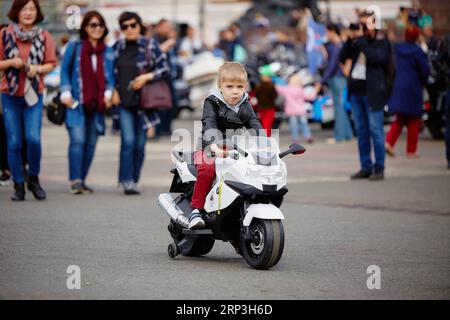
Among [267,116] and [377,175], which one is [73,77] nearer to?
[377,175]

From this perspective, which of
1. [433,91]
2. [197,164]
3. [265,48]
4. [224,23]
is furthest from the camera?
[224,23]

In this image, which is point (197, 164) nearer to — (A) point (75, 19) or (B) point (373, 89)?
(A) point (75, 19)

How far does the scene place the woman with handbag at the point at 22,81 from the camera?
1359cm

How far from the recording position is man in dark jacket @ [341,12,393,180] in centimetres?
1633

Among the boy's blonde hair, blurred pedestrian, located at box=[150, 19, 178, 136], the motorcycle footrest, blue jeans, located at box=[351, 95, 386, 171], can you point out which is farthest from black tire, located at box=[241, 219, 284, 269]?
blurred pedestrian, located at box=[150, 19, 178, 136]

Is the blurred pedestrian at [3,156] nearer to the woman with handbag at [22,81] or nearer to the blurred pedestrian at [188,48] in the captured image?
the woman with handbag at [22,81]

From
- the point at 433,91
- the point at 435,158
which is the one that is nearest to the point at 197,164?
the point at 435,158

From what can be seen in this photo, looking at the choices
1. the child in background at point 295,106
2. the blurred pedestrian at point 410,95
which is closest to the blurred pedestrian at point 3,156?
the blurred pedestrian at point 410,95

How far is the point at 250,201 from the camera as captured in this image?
920 centimetres

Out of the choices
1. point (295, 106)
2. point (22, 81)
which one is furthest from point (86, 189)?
point (295, 106)

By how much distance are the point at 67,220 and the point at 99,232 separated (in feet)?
2.92

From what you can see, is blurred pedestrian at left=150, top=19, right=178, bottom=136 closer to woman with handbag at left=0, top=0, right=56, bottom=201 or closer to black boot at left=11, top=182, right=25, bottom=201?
woman with handbag at left=0, top=0, right=56, bottom=201

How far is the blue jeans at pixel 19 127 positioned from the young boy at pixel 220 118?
446 centimetres

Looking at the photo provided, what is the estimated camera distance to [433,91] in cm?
2283
